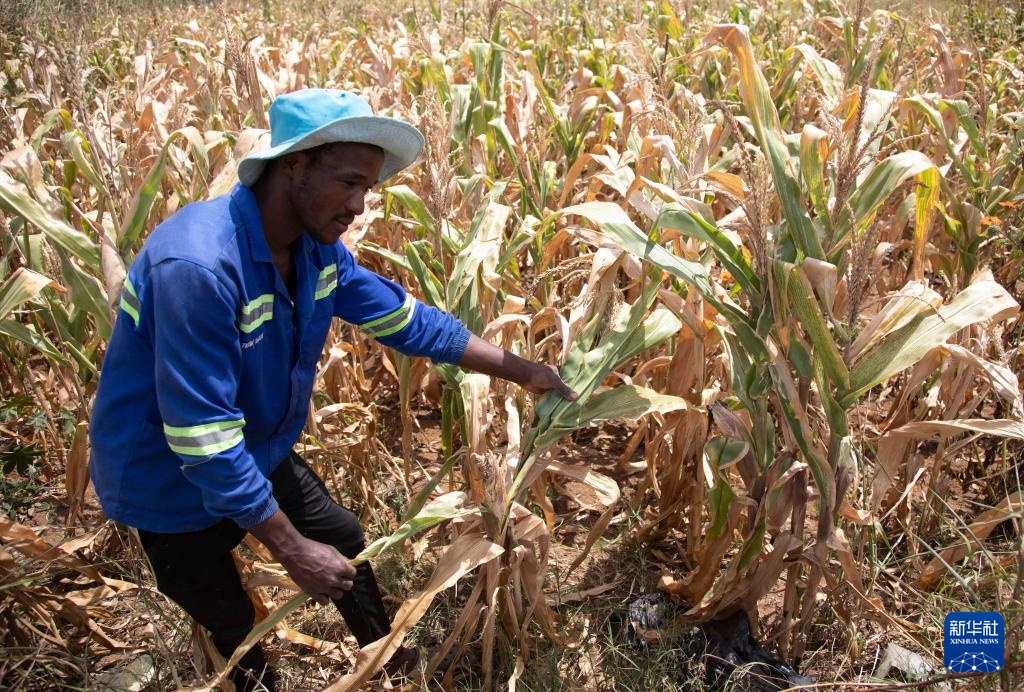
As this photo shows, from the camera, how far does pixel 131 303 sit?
5.23 ft

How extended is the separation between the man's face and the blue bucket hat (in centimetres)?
2

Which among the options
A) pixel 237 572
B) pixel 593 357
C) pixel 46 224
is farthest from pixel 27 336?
pixel 593 357

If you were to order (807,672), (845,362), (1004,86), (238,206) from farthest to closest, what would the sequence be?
(1004,86)
(807,672)
(845,362)
(238,206)

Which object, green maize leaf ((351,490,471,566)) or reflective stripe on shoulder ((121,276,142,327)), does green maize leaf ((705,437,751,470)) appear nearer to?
green maize leaf ((351,490,471,566))

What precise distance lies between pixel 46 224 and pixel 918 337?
2277 millimetres

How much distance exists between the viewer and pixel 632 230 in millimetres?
1939

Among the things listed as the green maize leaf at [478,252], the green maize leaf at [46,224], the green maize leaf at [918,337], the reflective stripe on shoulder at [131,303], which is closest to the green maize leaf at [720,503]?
the green maize leaf at [918,337]

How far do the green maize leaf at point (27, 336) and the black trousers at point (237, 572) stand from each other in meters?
0.89

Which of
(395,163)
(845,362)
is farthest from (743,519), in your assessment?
(395,163)

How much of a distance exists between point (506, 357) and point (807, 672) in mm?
1164

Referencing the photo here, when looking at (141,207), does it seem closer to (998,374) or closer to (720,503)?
(720,503)

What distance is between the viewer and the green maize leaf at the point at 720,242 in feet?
6.11

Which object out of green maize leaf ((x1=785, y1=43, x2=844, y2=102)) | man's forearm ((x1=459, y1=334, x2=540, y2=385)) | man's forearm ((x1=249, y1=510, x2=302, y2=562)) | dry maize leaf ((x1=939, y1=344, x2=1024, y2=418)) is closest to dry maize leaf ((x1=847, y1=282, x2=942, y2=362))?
dry maize leaf ((x1=939, y1=344, x2=1024, y2=418))

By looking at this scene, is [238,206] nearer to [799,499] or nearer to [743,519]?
[799,499]
